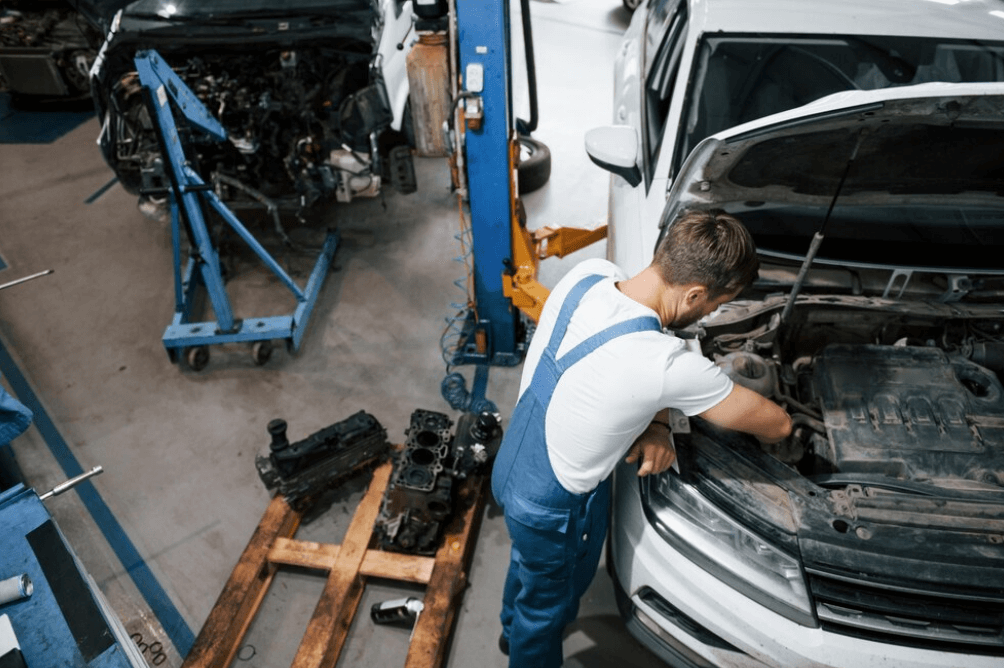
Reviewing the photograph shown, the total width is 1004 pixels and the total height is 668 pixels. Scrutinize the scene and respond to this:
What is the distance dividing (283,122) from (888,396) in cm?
351

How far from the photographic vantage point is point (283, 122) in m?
3.98

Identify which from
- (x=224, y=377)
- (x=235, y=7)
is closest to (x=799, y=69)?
(x=224, y=377)

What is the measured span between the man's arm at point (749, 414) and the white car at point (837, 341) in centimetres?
20

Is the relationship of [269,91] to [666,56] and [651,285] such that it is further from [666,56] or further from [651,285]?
[651,285]

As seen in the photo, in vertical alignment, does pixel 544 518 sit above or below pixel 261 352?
above

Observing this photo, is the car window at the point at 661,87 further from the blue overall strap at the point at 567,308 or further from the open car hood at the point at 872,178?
the blue overall strap at the point at 567,308

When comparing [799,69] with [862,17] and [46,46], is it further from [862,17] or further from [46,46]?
[46,46]

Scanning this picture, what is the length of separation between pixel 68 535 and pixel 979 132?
367 centimetres

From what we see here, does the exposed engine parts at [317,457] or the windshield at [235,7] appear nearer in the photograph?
the exposed engine parts at [317,457]

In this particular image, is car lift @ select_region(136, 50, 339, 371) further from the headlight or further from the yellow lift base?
the headlight

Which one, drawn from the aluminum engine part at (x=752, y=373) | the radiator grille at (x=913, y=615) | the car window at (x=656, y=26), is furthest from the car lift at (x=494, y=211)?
the radiator grille at (x=913, y=615)

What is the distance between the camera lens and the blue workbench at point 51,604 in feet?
4.75

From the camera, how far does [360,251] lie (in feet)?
14.3

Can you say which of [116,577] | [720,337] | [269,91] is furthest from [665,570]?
[269,91]
